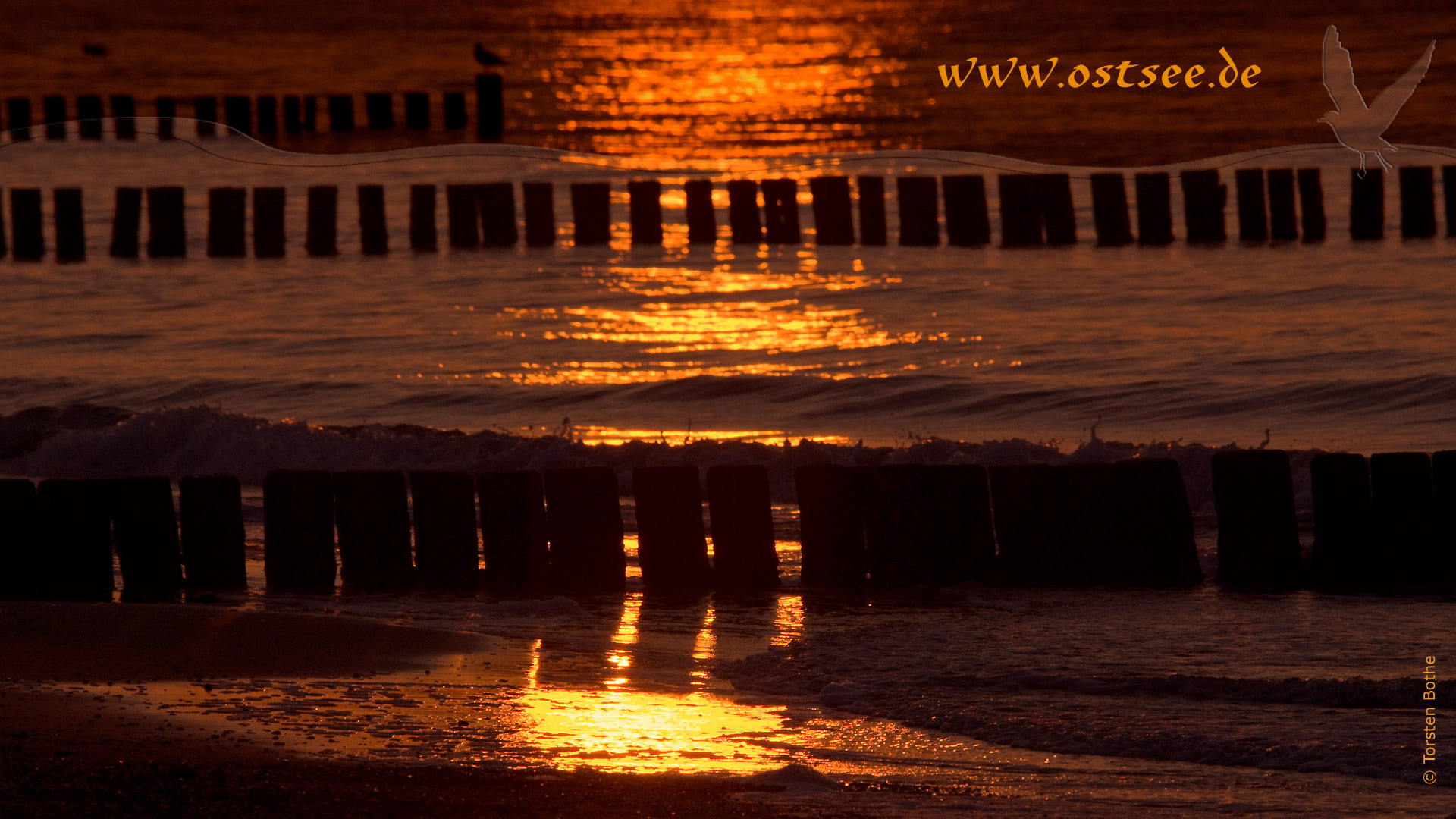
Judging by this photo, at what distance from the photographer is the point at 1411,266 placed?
20.5 meters

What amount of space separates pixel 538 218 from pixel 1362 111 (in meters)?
14.7

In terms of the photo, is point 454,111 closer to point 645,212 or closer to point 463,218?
point 463,218

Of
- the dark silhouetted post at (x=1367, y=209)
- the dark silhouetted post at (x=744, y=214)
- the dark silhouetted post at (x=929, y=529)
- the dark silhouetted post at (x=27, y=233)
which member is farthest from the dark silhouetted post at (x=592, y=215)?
the dark silhouetted post at (x=929, y=529)

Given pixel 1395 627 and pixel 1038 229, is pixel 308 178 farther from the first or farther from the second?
pixel 1395 627

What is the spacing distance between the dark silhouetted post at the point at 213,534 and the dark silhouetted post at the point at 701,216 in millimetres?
17152

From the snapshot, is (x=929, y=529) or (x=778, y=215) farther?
(x=778, y=215)

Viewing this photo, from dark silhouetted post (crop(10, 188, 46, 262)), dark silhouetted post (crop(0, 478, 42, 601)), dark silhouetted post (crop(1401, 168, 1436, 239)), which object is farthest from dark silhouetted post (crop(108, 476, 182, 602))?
dark silhouetted post (crop(10, 188, 46, 262))

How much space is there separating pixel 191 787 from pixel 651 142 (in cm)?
3183

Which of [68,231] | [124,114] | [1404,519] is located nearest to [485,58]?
[124,114]

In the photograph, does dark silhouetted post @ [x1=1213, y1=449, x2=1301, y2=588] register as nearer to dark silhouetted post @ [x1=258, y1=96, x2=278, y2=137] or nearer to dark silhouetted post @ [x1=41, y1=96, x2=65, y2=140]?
dark silhouetted post @ [x1=258, y1=96, x2=278, y2=137]

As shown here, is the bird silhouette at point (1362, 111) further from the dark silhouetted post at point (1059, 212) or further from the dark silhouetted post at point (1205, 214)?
the dark silhouetted post at point (1059, 212)

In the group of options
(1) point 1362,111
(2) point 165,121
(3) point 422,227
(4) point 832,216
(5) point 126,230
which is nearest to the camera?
(4) point 832,216

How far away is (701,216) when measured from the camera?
79.7ft

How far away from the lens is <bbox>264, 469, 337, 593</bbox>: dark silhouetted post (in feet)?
24.3
